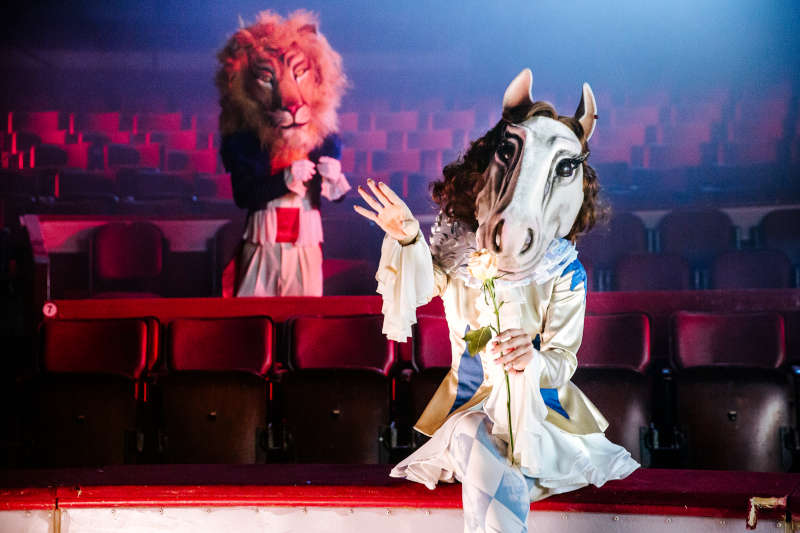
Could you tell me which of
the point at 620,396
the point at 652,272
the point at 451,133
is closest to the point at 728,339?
the point at 620,396

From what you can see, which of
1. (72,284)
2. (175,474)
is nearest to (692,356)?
(175,474)

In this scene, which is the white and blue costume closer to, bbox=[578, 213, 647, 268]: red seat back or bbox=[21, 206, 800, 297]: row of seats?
bbox=[21, 206, 800, 297]: row of seats

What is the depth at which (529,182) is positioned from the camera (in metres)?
1.94

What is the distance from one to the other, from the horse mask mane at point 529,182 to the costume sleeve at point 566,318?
83 mm

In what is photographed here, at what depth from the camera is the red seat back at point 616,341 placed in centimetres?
318

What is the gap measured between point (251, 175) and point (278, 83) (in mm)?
651

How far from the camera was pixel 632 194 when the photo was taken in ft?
17.5

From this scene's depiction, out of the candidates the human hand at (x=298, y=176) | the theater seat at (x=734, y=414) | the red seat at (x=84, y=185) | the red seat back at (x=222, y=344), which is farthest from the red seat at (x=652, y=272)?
the red seat at (x=84, y=185)

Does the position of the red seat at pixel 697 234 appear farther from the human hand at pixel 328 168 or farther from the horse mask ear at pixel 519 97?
the horse mask ear at pixel 519 97

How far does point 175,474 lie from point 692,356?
80.6 inches

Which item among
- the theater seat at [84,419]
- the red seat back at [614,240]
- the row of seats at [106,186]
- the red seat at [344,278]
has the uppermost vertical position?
the row of seats at [106,186]

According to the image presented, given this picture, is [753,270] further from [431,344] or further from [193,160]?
[193,160]

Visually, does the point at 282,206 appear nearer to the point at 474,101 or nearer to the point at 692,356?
the point at 474,101

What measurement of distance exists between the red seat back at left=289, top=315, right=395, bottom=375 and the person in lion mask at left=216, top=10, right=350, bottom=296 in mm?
1715
